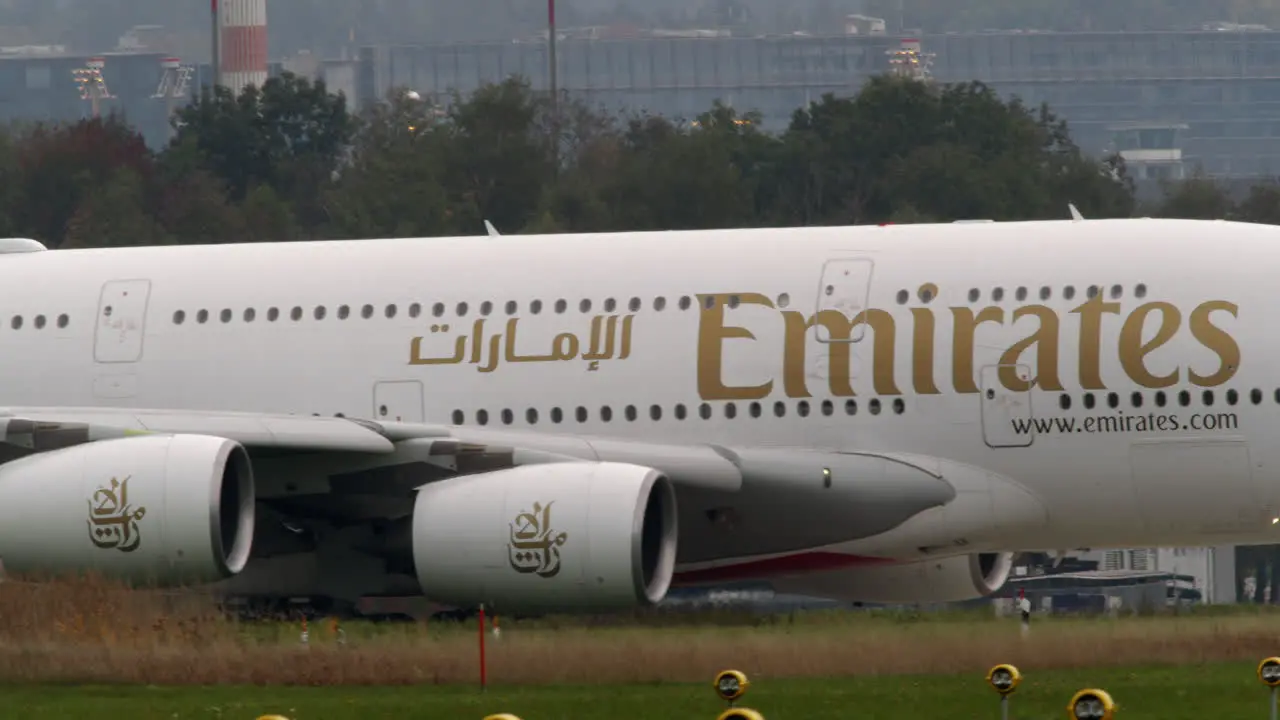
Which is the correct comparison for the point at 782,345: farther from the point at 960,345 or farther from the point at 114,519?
the point at 114,519

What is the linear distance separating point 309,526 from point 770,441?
14.5 ft

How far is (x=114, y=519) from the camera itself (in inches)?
911

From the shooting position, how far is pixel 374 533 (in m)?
25.4

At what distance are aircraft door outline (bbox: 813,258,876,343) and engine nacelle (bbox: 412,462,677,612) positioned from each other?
2.60 metres

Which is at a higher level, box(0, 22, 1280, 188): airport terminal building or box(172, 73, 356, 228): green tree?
box(0, 22, 1280, 188): airport terminal building

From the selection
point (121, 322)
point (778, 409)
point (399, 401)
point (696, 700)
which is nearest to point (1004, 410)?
point (778, 409)

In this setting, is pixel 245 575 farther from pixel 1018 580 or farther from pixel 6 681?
pixel 1018 580

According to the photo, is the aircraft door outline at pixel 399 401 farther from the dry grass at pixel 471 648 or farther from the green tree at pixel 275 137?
the green tree at pixel 275 137

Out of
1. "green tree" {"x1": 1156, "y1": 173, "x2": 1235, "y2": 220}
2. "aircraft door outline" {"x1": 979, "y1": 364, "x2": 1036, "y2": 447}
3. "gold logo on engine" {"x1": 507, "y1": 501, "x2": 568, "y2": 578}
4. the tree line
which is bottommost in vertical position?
"gold logo on engine" {"x1": 507, "y1": 501, "x2": 568, "y2": 578}

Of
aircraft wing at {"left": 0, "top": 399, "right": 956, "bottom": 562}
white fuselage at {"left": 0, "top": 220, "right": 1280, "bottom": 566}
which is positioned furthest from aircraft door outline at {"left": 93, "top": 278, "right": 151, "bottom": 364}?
aircraft wing at {"left": 0, "top": 399, "right": 956, "bottom": 562}

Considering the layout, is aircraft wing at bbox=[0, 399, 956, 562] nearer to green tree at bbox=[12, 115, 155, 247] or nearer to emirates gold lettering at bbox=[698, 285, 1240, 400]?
emirates gold lettering at bbox=[698, 285, 1240, 400]

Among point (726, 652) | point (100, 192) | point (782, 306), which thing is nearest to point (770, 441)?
point (782, 306)

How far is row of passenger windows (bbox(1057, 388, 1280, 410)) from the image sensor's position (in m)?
24.2

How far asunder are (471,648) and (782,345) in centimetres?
437
